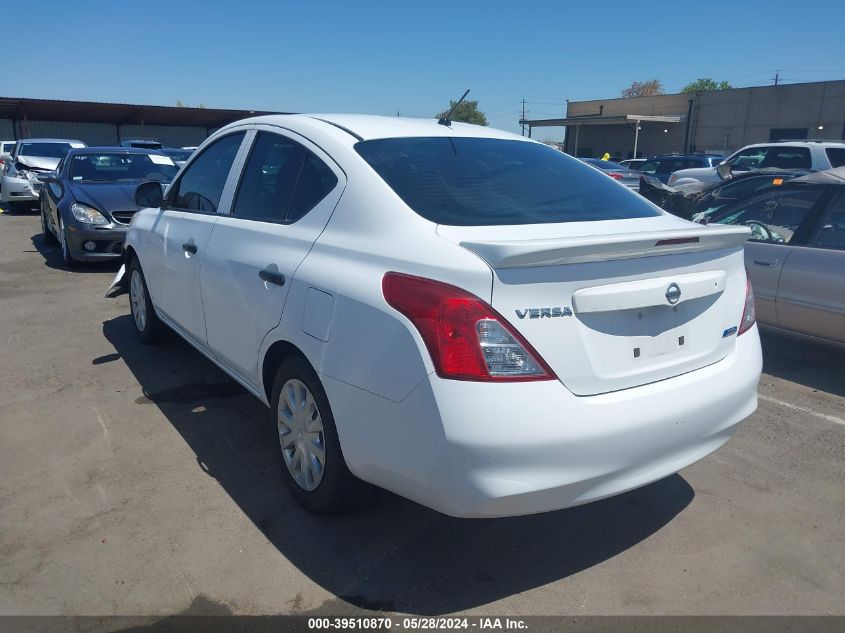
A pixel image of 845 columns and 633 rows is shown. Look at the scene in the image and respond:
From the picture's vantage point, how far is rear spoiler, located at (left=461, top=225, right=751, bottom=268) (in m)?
2.30

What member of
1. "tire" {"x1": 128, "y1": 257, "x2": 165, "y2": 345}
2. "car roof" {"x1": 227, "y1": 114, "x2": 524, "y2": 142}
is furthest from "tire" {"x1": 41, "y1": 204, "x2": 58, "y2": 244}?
"car roof" {"x1": 227, "y1": 114, "x2": 524, "y2": 142}

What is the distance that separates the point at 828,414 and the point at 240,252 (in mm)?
3875

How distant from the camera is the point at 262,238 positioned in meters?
3.41

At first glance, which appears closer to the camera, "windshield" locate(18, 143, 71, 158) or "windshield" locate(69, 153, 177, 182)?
"windshield" locate(69, 153, 177, 182)

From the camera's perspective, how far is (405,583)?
9.00 ft

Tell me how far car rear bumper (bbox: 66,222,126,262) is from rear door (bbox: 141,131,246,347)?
4128mm

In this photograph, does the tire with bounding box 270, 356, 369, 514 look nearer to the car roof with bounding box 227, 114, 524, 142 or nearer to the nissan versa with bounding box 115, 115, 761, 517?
the nissan versa with bounding box 115, 115, 761, 517

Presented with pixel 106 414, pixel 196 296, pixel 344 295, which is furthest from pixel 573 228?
pixel 106 414

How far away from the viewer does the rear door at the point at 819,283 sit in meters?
4.96

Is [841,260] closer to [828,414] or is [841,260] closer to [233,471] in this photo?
[828,414]

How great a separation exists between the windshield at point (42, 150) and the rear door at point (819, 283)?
56.2 ft

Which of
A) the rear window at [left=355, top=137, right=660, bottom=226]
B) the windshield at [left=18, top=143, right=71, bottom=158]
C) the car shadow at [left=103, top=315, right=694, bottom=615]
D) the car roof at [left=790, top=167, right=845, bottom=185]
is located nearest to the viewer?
the car shadow at [left=103, top=315, right=694, bottom=615]

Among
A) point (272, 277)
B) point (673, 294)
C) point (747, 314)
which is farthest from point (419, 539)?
point (747, 314)

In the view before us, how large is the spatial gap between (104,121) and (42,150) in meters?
23.5
